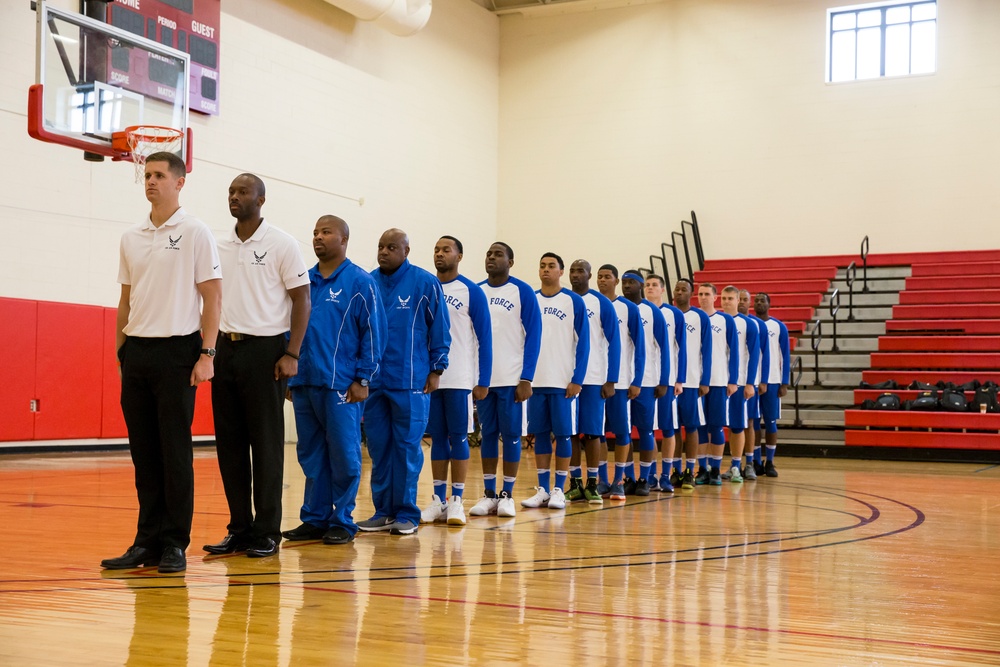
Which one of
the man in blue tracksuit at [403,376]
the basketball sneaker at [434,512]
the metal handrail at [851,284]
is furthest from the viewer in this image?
the metal handrail at [851,284]

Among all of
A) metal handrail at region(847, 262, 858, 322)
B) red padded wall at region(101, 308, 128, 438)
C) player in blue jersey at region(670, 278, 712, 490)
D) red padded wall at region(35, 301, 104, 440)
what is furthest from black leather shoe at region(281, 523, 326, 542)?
metal handrail at region(847, 262, 858, 322)

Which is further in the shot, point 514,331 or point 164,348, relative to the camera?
point 514,331

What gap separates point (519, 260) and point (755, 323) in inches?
397

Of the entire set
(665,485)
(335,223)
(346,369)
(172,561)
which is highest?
(335,223)

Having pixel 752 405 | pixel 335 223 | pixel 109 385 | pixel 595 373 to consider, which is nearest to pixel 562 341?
pixel 595 373

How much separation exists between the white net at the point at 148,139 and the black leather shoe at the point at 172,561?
5.77 meters

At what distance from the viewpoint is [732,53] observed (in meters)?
18.7

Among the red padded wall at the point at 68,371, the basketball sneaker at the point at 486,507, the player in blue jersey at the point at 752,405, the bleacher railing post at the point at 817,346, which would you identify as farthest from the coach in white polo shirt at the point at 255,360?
the bleacher railing post at the point at 817,346

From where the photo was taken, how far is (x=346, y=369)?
555 centimetres

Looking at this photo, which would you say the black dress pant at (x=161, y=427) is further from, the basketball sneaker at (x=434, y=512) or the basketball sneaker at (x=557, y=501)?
the basketball sneaker at (x=557, y=501)

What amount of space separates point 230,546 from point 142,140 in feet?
19.0

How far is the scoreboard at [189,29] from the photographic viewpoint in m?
12.2

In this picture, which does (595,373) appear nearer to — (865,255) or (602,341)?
(602,341)

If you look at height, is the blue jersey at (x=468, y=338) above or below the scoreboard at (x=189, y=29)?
below
